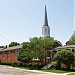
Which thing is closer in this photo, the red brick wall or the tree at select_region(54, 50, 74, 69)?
the tree at select_region(54, 50, 74, 69)

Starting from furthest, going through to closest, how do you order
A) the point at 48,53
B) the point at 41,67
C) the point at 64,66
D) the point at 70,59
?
the point at 48,53 → the point at 41,67 → the point at 64,66 → the point at 70,59

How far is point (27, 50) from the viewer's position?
161 ft

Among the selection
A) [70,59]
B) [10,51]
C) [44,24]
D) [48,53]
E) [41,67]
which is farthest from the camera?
[44,24]

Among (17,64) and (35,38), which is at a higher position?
(35,38)

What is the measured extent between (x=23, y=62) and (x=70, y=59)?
54.8 ft

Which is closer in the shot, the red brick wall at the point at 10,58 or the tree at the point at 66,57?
the tree at the point at 66,57

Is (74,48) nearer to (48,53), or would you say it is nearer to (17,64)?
(48,53)

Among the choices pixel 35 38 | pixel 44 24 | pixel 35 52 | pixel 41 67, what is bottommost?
pixel 41 67

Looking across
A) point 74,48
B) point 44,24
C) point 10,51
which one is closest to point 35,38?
point 74,48

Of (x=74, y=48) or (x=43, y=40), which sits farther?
(x=43, y=40)

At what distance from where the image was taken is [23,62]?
54969 mm

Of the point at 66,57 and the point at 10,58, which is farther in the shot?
the point at 10,58

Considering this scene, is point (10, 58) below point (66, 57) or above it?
above

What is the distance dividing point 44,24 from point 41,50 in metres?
45.4
